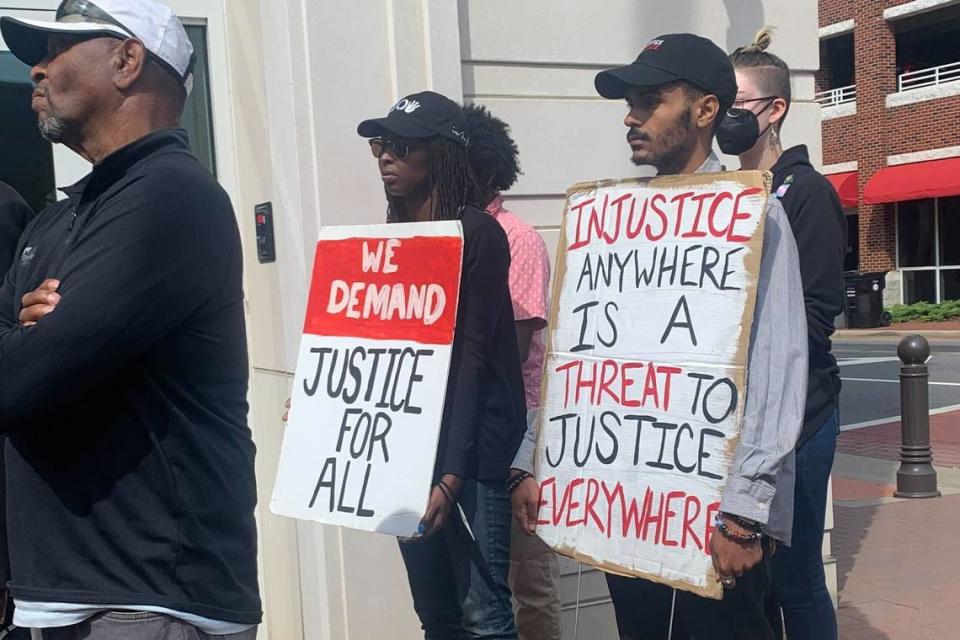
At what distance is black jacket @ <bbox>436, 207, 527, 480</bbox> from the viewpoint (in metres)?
2.79

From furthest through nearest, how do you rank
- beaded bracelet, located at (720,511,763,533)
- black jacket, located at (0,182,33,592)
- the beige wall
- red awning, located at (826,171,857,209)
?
Answer: red awning, located at (826,171,857,209) < the beige wall < black jacket, located at (0,182,33,592) < beaded bracelet, located at (720,511,763,533)

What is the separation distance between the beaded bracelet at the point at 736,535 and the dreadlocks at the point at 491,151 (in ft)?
5.34

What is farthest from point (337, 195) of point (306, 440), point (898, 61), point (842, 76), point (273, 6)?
point (842, 76)

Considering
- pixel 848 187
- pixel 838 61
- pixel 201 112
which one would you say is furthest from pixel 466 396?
pixel 838 61

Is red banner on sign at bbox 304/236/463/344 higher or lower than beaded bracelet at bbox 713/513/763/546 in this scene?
higher

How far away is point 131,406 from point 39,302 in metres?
0.24

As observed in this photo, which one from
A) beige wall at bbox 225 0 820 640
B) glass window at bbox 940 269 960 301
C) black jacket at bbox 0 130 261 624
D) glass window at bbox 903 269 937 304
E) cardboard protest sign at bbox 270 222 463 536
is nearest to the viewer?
black jacket at bbox 0 130 261 624

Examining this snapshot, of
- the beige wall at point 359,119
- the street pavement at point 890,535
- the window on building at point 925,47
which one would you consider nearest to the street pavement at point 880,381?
the street pavement at point 890,535

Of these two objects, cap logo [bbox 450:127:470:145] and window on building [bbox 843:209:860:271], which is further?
window on building [bbox 843:209:860:271]

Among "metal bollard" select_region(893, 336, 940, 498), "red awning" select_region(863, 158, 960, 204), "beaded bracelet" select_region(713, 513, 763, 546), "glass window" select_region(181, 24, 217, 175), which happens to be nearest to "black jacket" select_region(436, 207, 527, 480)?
"beaded bracelet" select_region(713, 513, 763, 546)

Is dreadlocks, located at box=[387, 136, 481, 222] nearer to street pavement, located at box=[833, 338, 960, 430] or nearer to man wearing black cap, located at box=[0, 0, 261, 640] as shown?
man wearing black cap, located at box=[0, 0, 261, 640]

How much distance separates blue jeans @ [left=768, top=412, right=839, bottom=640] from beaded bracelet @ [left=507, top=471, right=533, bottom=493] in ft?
2.72

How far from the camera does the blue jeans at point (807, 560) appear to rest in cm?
300

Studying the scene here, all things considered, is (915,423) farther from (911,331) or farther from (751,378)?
(911,331)
